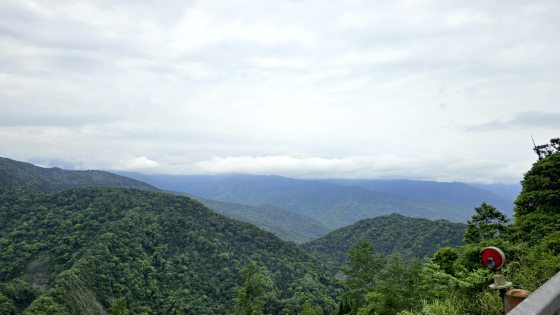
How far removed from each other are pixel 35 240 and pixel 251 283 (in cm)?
7111

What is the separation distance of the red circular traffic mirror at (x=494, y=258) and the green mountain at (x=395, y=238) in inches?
5086

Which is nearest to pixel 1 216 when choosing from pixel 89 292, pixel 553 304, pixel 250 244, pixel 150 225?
pixel 150 225

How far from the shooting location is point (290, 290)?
96.9m

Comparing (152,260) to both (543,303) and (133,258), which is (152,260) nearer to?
(133,258)

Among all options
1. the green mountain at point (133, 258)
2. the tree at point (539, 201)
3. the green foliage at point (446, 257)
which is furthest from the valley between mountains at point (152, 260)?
the green foliage at point (446, 257)

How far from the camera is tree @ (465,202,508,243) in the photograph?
37500mm

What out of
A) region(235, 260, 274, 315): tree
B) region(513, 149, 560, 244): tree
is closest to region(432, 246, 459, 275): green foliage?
region(513, 149, 560, 244): tree

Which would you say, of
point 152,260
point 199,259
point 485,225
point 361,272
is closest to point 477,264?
point 485,225

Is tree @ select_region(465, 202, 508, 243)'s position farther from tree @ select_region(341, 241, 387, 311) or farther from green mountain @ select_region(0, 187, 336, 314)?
green mountain @ select_region(0, 187, 336, 314)

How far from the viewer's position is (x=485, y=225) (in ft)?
126

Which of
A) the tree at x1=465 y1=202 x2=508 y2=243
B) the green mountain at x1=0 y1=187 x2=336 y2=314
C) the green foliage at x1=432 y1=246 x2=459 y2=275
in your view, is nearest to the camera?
the green foliage at x1=432 y1=246 x2=459 y2=275

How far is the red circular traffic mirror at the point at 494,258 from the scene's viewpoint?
566cm

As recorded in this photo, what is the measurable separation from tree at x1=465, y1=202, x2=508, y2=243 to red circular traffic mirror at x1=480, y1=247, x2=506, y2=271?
1411 inches

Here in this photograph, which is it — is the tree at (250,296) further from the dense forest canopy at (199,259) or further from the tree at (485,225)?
the tree at (485,225)
